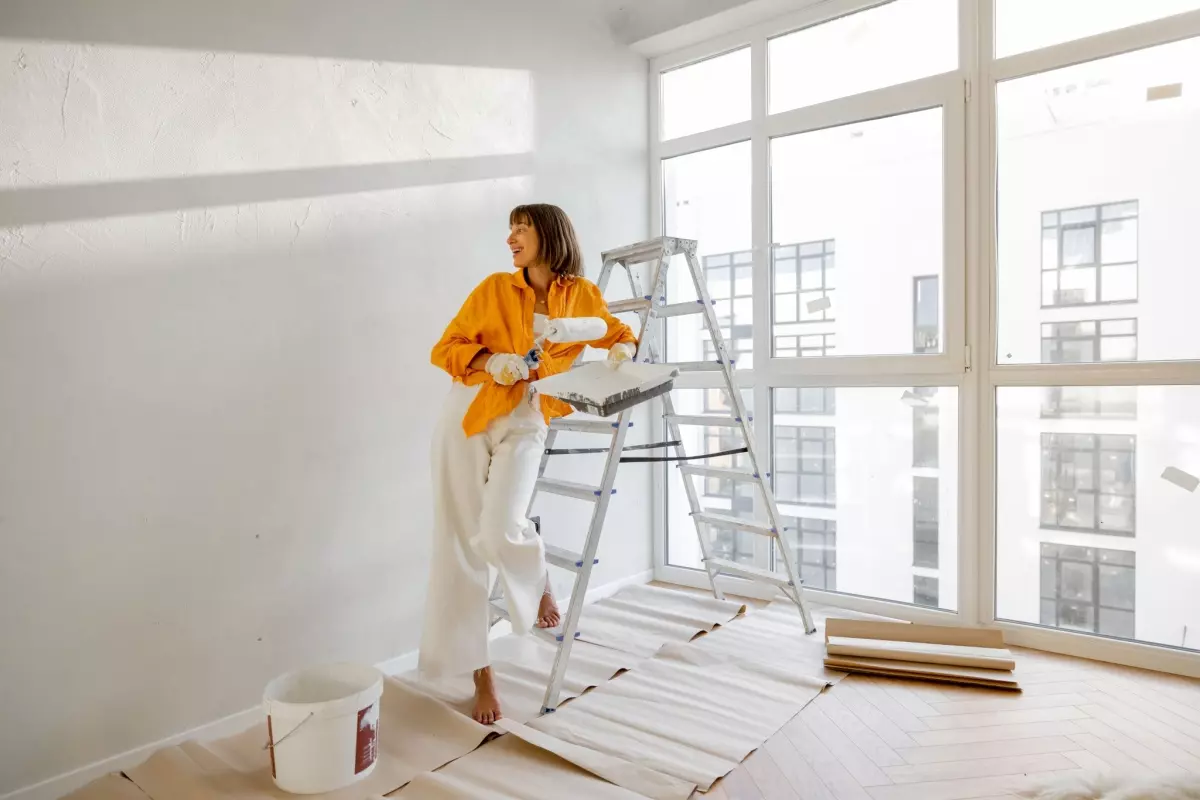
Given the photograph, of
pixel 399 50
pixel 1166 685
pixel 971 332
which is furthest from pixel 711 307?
pixel 1166 685

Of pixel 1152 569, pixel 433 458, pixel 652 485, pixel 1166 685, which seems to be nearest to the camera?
pixel 433 458

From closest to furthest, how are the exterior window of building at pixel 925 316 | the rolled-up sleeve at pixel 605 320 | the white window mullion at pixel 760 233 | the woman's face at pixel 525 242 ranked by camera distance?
the woman's face at pixel 525 242 → the rolled-up sleeve at pixel 605 320 → the exterior window of building at pixel 925 316 → the white window mullion at pixel 760 233

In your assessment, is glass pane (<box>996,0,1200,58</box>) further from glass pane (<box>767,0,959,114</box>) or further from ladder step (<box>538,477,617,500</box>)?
ladder step (<box>538,477,617,500</box>)

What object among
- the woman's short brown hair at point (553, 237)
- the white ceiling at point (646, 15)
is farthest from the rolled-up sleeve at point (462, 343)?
the white ceiling at point (646, 15)

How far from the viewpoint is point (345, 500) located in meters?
2.38

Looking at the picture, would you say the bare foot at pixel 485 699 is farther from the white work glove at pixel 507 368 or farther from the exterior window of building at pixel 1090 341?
the exterior window of building at pixel 1090 341

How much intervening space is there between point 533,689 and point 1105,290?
2289 millimetres

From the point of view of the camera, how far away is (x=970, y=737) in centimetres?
203

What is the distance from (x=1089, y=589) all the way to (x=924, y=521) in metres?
0.57

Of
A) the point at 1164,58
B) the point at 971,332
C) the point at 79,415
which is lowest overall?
the point at 79,415

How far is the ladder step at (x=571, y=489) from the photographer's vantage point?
2.39 metres

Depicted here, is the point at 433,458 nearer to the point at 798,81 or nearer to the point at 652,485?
the point at 652,485

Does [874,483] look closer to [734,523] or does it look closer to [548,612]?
[734,523]

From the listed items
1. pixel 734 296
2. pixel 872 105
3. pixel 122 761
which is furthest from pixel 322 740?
pixel 872 105
